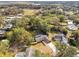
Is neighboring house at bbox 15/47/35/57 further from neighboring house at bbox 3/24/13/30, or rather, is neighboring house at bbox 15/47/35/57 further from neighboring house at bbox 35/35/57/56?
neighboring house at bbox 3/24/13/30

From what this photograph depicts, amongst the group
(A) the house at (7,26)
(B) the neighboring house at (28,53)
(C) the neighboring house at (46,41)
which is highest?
(A) the house at (7,26)

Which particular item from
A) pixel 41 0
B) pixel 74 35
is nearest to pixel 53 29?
pixel 74 35

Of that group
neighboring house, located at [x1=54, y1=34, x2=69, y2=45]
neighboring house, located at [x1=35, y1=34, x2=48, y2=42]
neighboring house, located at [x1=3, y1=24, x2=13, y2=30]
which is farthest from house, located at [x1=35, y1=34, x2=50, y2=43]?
neighboring house, located at [x1=3, y1=24, x2=13, y2=30]

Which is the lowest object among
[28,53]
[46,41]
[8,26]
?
[28,53]

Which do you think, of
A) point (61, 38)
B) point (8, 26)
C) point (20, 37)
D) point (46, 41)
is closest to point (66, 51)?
point (61, 38)

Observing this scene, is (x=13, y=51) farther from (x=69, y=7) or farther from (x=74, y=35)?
(x=69, y=7)

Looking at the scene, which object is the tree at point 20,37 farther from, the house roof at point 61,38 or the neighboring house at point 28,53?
the house roof at point 61,38

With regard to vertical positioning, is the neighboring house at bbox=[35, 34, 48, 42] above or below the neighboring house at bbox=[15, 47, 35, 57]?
above

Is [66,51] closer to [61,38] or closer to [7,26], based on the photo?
[61,38]

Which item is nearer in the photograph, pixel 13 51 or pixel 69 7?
pixel 13 51

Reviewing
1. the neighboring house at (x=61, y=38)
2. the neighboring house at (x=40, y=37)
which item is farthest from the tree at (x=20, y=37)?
the neighboring house at (x=61, y=38)

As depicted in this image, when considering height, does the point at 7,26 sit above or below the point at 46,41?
above
